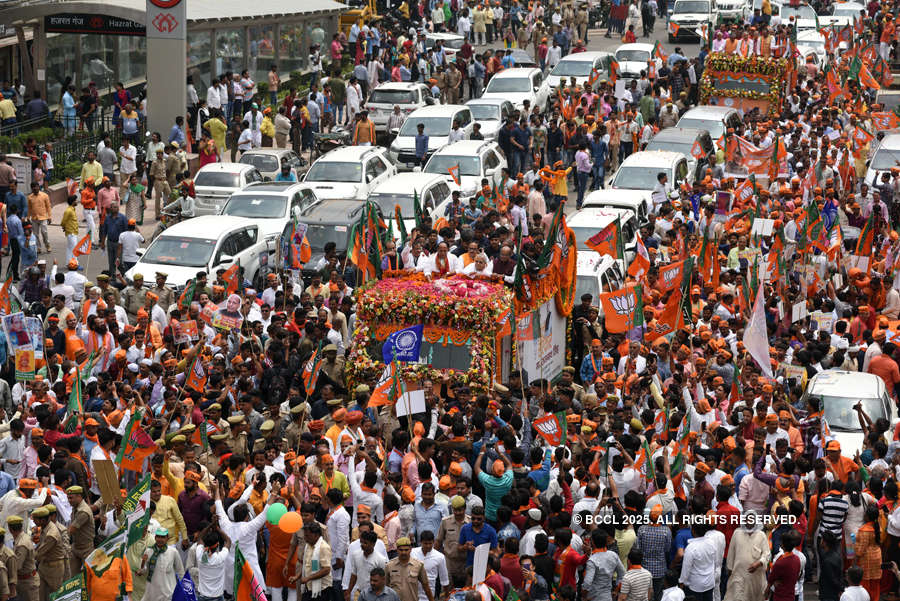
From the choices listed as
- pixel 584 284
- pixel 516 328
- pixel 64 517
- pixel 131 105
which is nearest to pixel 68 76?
pixel 131 105

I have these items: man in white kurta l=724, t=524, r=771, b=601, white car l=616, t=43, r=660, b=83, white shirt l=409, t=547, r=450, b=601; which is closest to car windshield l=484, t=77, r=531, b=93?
white car l=616, t=43, r=660, b=83

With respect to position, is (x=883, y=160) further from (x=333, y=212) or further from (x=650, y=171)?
(x=333, y=212)

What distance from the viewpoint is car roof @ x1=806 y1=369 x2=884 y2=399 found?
675 inches

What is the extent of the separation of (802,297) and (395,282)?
248 inches

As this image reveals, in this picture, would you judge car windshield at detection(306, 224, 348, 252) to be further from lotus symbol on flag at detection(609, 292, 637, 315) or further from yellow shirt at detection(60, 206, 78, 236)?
lotus symbol on flag at detection(609, 292, 637, 315)

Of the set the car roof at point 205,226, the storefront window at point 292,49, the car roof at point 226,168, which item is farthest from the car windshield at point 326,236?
the storefront window at point 292,49

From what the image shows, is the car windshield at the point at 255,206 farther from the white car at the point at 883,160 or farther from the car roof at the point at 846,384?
the white car at the point at 883,160

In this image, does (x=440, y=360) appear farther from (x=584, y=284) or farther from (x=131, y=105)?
(x=131, y=105)

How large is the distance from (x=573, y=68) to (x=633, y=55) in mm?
3419

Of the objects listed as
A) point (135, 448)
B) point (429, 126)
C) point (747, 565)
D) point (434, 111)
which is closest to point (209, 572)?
point (135, 448)

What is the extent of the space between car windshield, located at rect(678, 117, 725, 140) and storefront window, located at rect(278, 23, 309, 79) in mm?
12693

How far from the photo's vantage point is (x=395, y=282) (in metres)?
17.1

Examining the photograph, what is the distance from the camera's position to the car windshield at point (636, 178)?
26.9 m

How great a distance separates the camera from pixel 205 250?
22109 mm
